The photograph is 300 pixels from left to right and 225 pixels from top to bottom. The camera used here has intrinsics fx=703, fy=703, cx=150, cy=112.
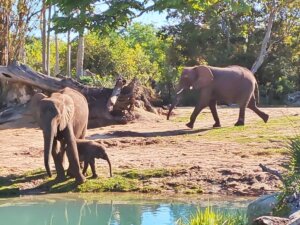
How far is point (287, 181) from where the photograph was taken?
8141 mm

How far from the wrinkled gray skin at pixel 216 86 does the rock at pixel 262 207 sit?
43.5 ft

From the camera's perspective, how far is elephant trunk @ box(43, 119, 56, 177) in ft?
40.2

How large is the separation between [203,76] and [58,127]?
10.1 metres

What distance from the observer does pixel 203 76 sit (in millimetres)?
22328

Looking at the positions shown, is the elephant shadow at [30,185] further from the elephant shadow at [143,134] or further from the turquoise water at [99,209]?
the elephant shadow at [143,134]

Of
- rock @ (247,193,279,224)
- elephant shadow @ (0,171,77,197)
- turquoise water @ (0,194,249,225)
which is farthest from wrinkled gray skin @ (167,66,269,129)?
rock @ (247,193,279,224)

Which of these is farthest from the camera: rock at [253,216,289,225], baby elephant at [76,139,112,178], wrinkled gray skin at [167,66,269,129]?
wrinkled gray skin at [167,66,269,129]

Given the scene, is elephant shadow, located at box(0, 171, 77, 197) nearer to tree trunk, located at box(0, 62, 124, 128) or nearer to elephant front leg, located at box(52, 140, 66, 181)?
elephant front leg, located at box(52, 140, 66, 181)

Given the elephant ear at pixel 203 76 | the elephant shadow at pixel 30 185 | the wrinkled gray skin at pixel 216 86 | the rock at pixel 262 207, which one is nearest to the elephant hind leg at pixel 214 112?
the wrinkled gray skin at pixel 216 86

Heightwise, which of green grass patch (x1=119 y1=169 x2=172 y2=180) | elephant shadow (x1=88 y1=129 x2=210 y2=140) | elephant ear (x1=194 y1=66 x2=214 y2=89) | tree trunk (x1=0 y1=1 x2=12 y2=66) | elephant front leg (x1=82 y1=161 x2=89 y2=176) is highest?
tree trunk (x1=0 y1=1 x2=12 y2=66)

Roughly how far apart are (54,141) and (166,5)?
676 cm

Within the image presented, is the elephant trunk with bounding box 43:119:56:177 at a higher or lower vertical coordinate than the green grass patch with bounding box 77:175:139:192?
higher

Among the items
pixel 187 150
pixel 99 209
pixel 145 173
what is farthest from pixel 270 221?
pixel 187 150

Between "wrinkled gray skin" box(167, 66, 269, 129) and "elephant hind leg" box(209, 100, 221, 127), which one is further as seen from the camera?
"wrinkled gray skin" box(167, 66, 269, 129)
